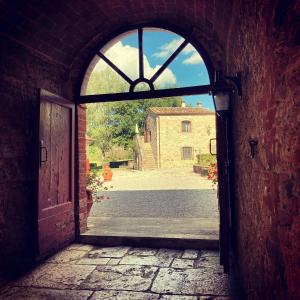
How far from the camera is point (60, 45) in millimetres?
4289

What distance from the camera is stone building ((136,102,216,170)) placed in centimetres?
2638

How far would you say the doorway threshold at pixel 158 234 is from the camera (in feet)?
14.2

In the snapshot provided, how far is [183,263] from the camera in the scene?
3729mm

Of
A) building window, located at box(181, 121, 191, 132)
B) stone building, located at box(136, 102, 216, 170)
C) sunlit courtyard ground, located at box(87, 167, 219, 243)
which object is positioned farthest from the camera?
building window, located at box(181, 121, 191, 132)

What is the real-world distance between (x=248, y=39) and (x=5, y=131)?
2945 mm

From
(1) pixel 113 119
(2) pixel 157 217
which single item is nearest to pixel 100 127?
(1) pixel 113 119

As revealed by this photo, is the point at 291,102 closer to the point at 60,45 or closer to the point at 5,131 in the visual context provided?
the point at 5,131

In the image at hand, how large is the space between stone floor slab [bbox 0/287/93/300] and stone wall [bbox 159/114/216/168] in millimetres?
23351

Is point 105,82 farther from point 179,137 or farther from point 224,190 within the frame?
point 224,190

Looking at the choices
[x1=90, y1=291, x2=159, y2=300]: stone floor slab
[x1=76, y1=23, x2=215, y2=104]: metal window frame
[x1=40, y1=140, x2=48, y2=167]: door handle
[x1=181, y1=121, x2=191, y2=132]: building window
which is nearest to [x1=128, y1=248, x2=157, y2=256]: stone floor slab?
[x1=90, y1=291, x2=159, y2=300]: stone floor slab

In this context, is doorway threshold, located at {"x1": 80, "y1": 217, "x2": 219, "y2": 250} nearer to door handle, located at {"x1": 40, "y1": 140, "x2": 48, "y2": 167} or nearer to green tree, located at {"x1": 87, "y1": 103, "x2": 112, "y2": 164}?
door handle, located at {"x1": 40, "y1": 140, "x2": 48, "y2": 167}

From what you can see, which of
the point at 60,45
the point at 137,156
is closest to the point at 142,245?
the point at 60,45

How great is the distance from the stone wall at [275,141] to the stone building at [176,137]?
2380 cm

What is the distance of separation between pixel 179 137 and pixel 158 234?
73.6ft
